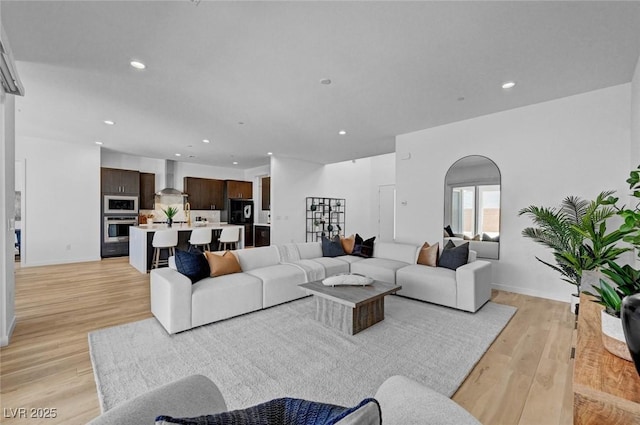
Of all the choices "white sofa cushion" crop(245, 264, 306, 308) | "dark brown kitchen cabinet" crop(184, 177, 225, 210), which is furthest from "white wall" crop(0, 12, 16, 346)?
"dark brown kitchen cabinet" crop(184, 177, 225, 210)

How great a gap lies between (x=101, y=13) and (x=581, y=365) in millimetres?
3459

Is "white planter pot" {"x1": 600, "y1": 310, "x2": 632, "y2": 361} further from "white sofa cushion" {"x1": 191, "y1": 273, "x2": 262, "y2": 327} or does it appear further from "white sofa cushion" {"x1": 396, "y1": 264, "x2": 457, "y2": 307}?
"white sofa cushion" {"x1": 191, "y1": 273, "x2": 262, "y2": 327}

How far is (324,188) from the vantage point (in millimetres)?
8758

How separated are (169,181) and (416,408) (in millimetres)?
8860

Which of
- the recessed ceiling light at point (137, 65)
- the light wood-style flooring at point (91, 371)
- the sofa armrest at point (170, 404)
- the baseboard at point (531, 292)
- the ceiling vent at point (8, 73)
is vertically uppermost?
the recessed ceiling light at point (137, 65)

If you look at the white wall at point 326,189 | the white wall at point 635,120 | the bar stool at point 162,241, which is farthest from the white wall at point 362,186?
the white wall at point 635,120

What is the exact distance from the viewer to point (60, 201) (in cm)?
607

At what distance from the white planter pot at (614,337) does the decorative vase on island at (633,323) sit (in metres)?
0.22

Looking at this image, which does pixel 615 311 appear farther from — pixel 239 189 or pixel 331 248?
pixel 239 189

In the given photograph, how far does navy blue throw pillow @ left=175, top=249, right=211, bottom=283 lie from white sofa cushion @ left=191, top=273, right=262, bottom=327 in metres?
0.08

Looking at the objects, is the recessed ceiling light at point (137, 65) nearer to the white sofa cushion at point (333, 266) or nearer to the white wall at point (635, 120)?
the white sofa cushion at point (333, 266)

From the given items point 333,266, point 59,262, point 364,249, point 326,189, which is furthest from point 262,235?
point 333,266

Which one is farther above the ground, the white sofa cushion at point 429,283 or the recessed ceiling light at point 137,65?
the recessed ceiling light at point 137,65

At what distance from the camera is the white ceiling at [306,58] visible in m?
2.10
